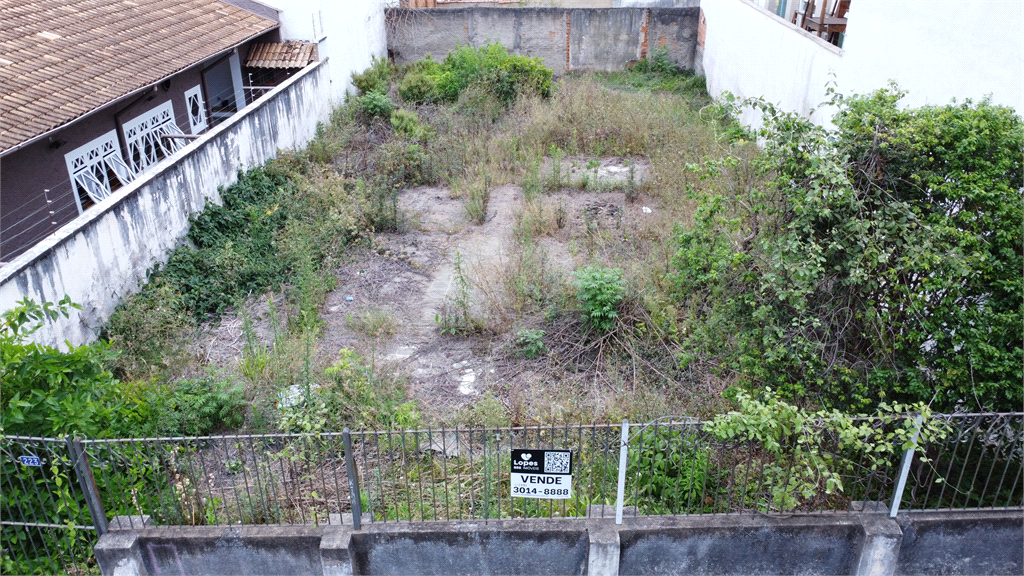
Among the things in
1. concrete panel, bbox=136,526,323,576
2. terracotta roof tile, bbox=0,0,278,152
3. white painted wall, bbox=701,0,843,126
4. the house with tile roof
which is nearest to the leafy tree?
concrete panel, bbox=136,526,323,576

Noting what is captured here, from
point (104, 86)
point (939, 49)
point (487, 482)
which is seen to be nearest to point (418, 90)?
point (104, 86)

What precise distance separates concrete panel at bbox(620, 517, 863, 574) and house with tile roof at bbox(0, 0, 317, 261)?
6.68 m

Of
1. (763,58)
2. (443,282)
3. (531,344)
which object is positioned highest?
(763,58)

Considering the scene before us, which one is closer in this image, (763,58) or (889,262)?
(889,262)

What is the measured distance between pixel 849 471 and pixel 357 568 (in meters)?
3.68

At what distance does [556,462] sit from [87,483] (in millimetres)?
3117

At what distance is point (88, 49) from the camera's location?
9930mm

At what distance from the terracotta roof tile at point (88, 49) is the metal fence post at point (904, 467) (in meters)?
8.70

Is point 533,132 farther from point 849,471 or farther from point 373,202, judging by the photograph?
point 849,471

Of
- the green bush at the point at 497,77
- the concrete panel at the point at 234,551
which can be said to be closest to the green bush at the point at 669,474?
the concrete panel at the point at 234,551

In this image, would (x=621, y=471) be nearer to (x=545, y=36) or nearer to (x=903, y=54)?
(x=903, y=54)

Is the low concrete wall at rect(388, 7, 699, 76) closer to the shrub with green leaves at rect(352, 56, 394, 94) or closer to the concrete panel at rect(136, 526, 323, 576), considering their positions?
the shrub with green leaves at rect(352, 56, 394, 94)

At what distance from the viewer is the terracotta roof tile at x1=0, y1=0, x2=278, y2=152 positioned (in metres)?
8.15

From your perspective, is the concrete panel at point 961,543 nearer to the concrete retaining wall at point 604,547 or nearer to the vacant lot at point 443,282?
the concrete retaining wall at point 604,547
